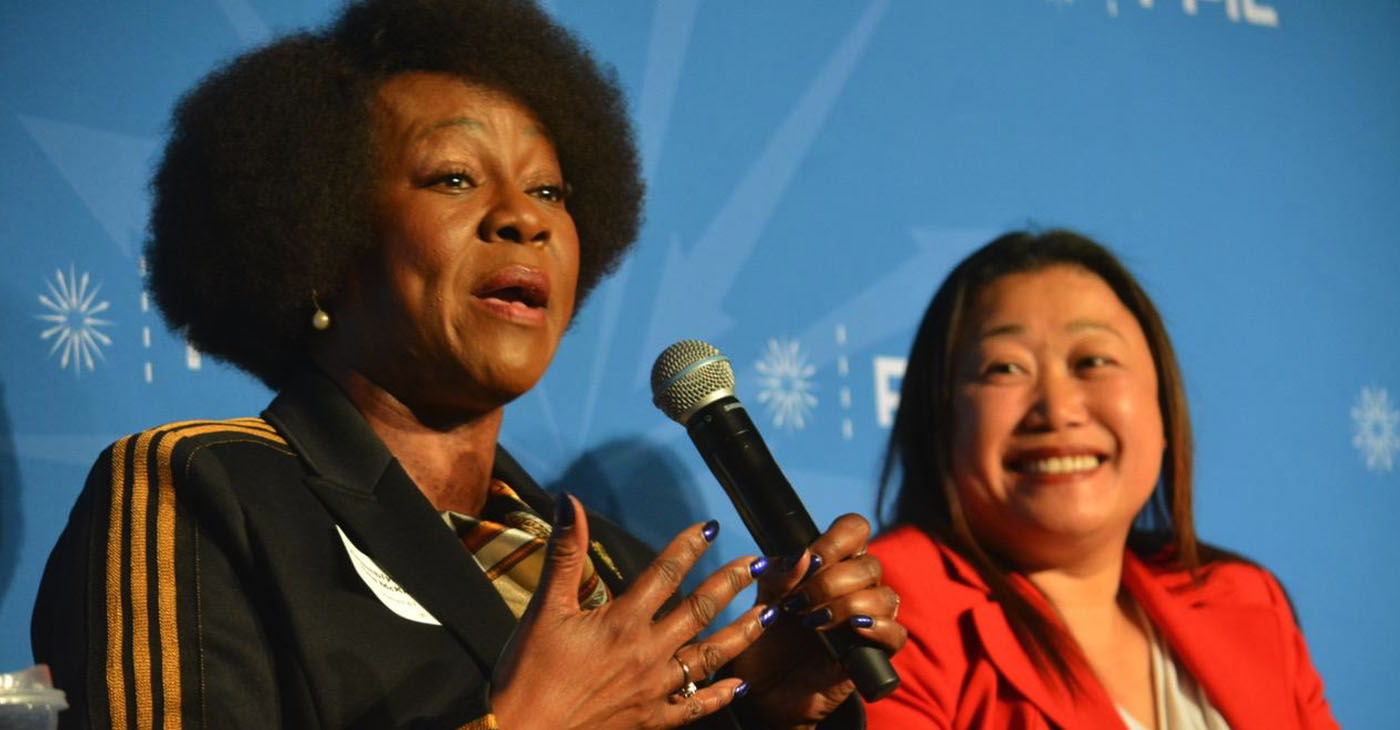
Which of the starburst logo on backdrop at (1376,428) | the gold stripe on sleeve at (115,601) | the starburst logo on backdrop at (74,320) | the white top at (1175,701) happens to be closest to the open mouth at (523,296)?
the gold stripe on sleeve at (115,601)

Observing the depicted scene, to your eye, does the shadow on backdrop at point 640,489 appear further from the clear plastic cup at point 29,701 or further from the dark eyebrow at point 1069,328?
the clear plastic cup at point 29,701

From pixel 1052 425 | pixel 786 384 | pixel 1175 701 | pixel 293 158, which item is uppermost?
pixel 293 158

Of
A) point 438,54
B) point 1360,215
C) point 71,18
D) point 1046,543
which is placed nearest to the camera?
point 438,54

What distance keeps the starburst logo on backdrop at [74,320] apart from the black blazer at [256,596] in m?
0.40

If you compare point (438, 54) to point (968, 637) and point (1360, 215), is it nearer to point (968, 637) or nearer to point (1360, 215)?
point (968, 637)

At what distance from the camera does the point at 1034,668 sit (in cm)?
206

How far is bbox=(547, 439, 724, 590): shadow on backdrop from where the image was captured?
2305mm

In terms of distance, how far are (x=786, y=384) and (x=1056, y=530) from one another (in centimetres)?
50

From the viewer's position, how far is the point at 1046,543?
2.20 metres

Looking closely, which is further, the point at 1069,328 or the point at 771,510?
the point at 1069,328

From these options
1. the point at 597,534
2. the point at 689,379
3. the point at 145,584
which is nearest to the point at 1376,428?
the point at 597,534

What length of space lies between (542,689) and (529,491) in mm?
653

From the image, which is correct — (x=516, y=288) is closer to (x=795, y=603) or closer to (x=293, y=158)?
(x=293, y=158)

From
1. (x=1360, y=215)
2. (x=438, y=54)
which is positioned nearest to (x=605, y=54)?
(x=438, y=54)
